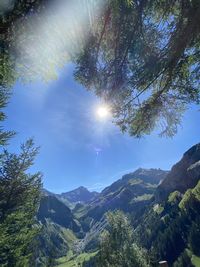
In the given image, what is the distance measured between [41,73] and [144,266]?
28.1 metres

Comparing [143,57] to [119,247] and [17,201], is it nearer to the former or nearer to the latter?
[17,201]

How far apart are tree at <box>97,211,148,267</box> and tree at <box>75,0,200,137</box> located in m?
25.2

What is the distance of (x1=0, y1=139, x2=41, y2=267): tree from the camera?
64.4ft

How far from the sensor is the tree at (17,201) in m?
19.6

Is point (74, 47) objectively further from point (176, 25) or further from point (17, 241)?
point (17, 241)

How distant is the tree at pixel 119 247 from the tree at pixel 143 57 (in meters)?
25.2

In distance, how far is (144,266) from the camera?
101 ft

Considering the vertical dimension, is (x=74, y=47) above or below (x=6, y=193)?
below

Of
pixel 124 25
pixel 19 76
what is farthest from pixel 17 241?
pixel 124 25

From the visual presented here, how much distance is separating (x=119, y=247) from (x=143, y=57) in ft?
98.7

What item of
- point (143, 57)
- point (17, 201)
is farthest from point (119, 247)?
point (143, 57)

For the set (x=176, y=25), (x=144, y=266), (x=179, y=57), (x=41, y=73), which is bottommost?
(x=144, y=266)

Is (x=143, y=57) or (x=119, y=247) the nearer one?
(x=143, y=57)

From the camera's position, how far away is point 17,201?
69.1 ft
